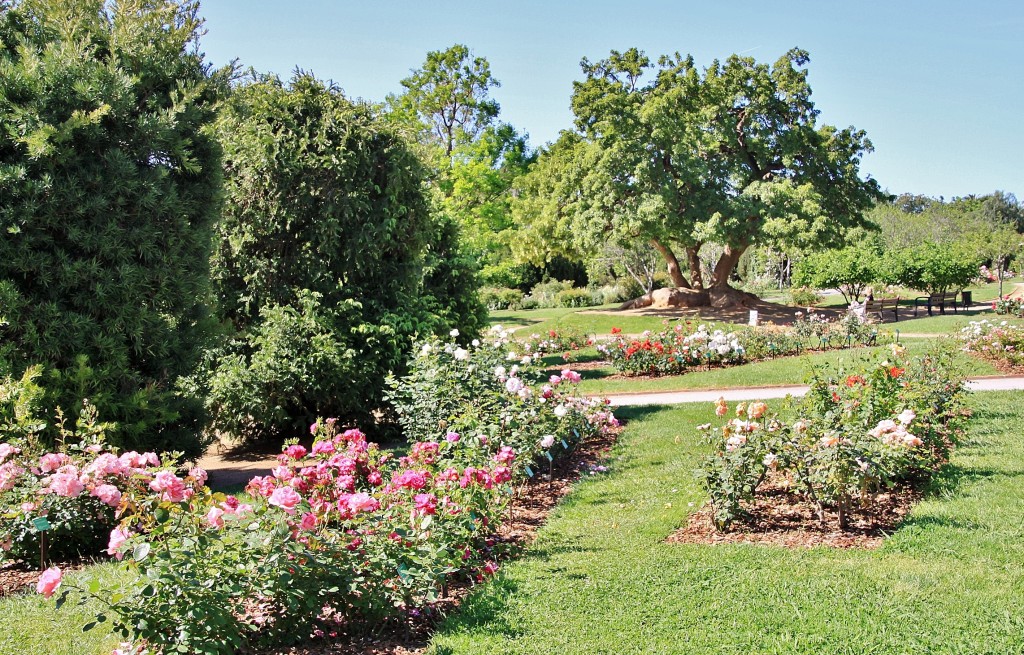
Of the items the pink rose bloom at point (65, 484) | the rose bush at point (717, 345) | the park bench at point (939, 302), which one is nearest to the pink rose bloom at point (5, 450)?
the pink rose bloom at point (65, 484)

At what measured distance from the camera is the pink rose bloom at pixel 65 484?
170 inches

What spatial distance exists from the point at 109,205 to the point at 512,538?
424cm

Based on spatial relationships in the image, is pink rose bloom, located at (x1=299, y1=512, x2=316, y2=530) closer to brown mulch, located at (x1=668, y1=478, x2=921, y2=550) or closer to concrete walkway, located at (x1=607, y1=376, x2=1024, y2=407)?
brown mulch, located at (x1=668, y1=478, x2=921, y2=550)

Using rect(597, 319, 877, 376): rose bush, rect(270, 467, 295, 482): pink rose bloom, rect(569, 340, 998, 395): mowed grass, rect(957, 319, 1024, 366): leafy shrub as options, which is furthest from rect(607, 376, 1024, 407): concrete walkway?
rect(270, 467, 295, 482): pink rose bloom

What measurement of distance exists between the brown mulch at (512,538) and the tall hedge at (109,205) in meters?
3.13

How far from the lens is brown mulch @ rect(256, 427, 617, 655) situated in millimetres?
3643

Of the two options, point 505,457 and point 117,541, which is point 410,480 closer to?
point 505,457

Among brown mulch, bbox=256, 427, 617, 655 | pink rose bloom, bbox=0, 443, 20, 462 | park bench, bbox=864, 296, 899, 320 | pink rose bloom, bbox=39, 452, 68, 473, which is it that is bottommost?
brown mulch, bbox=256, 427, 617, 655

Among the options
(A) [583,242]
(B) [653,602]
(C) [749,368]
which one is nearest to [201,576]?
(B) [653,602]

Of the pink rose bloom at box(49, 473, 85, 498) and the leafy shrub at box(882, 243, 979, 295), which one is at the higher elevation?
the leafy shrub at box(882, 243, 979, 295)

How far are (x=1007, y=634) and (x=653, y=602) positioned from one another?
1599 millimetres

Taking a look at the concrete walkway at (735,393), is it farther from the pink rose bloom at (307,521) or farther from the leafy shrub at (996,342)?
the pink rose bloom at (307,521)

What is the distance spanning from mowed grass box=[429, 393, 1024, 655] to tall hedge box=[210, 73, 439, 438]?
3900 millimetres

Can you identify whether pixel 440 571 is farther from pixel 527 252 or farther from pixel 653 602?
pixel 527 252
